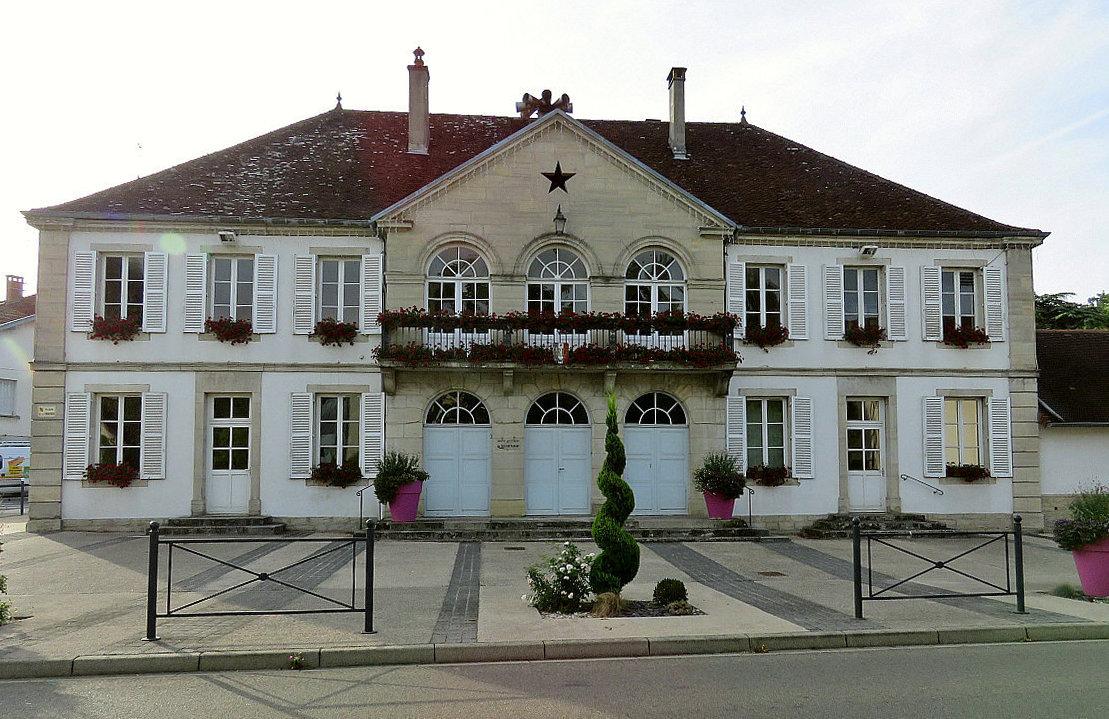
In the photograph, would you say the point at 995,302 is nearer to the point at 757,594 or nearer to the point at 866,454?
the point at 866,454

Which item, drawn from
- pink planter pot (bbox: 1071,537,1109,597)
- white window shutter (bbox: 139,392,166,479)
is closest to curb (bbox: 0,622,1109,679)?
pink planter pot (bbox: 1071,537,1109,597)

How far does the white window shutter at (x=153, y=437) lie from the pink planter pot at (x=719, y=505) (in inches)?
456

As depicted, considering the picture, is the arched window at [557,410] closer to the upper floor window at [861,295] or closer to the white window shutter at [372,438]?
the white window shutter at [372,438]

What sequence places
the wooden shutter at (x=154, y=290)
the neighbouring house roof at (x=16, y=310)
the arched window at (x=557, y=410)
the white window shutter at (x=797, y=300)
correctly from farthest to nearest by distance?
the neighbouring house roof at (x=16, y=310) < the white window shutter at (x=797, y=300) < the arched window at (x=557, y=410) < the wooden shutter at (x=154, y=290)

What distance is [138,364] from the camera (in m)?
18.4

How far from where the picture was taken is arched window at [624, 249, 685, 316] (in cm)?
1936

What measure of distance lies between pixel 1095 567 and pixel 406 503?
11.8 meters

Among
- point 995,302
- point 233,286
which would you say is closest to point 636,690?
point 233,286

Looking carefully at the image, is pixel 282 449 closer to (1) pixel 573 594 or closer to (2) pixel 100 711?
(1) pixel 573 594

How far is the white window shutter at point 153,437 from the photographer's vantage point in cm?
1814

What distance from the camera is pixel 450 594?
11133 millimetres

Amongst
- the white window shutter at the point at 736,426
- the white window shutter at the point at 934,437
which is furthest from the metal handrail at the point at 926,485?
the white window shutter at the point at 736,426

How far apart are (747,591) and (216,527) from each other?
11.2m

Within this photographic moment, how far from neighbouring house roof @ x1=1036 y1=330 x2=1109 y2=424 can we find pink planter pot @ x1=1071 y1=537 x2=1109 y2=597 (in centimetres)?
1054
